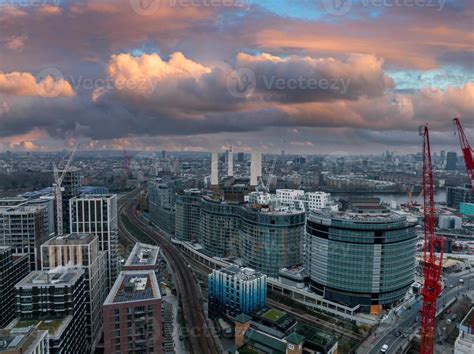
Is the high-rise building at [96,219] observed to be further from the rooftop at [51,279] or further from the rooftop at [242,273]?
the rooftop at [242,273]

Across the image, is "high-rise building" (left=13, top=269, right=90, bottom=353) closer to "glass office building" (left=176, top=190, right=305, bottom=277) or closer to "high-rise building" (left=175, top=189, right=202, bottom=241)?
"glass office building" (left=176, top=190, right=305, bottom=277)

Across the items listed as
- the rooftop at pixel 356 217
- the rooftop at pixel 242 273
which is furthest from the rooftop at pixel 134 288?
the rooftop at pixel 356 217

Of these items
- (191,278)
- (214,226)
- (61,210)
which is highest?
(61,210)

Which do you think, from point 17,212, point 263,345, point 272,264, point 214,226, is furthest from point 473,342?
point 17,212

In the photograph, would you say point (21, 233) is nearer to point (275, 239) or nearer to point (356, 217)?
point (275, 239)

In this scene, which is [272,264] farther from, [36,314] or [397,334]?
[36,314]

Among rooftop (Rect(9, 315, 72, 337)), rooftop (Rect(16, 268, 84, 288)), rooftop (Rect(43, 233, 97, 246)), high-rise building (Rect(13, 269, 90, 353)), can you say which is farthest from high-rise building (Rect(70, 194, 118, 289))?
rooftop (Rect(9, 315, 72, 337))

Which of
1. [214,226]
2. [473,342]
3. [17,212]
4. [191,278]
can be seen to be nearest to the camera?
[473,342]

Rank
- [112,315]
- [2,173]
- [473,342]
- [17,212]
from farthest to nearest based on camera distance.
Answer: [2,173] < [17,212] < [473,342] < [112,315]
